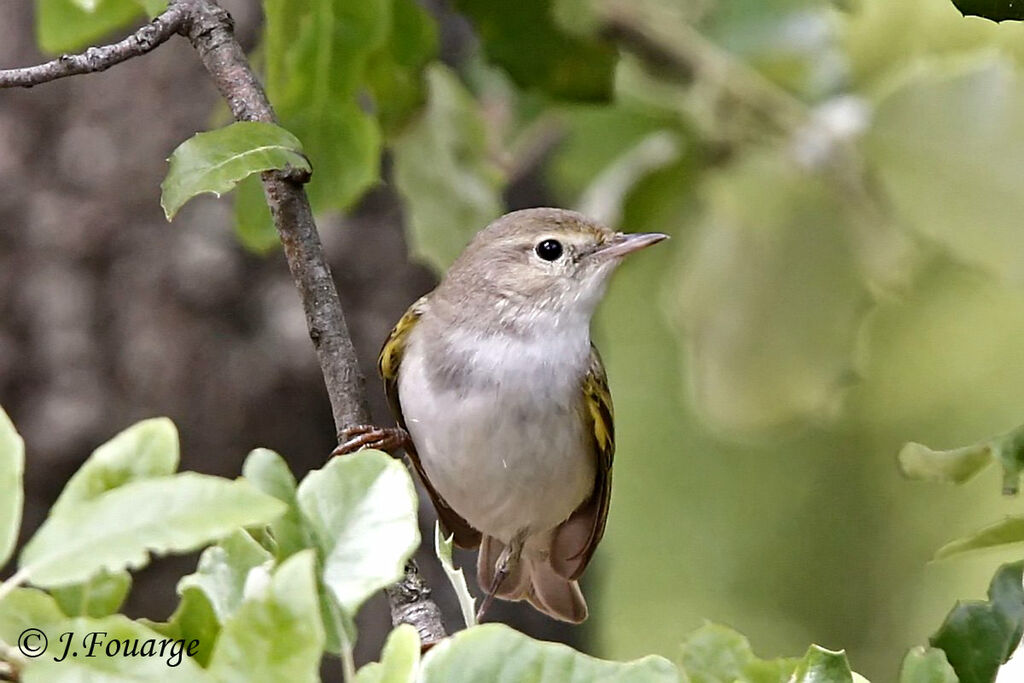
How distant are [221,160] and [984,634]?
106 cm

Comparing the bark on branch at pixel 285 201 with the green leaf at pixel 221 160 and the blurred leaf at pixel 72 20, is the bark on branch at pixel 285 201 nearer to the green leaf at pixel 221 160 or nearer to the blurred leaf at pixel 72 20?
the green leaf at pixel 221 160

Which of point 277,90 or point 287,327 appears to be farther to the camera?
point 287,327

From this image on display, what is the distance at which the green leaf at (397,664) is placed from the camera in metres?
1.05

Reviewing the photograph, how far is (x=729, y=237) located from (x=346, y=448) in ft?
4.85

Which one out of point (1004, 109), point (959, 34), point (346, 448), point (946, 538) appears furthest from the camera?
Result: point (946, 538)

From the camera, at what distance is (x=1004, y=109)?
236 centimetres

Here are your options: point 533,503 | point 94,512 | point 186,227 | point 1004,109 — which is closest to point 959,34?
point 1004,109

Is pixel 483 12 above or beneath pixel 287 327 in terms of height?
above

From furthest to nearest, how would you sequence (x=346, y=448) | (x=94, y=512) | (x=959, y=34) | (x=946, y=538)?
(x=946, y=538) → (x=959, y=34) → (x=346, y=448) → (x=94, y=512)

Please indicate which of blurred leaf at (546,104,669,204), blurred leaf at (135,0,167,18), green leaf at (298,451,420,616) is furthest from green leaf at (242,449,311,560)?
blurred leaf at (546,104,669,204)

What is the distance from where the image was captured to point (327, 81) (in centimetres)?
211

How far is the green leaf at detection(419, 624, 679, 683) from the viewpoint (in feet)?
3.59

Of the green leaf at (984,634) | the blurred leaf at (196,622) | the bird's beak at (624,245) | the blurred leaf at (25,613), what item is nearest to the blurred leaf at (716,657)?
the green leaf at (984,634)

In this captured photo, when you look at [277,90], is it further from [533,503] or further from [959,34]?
[959,34]
